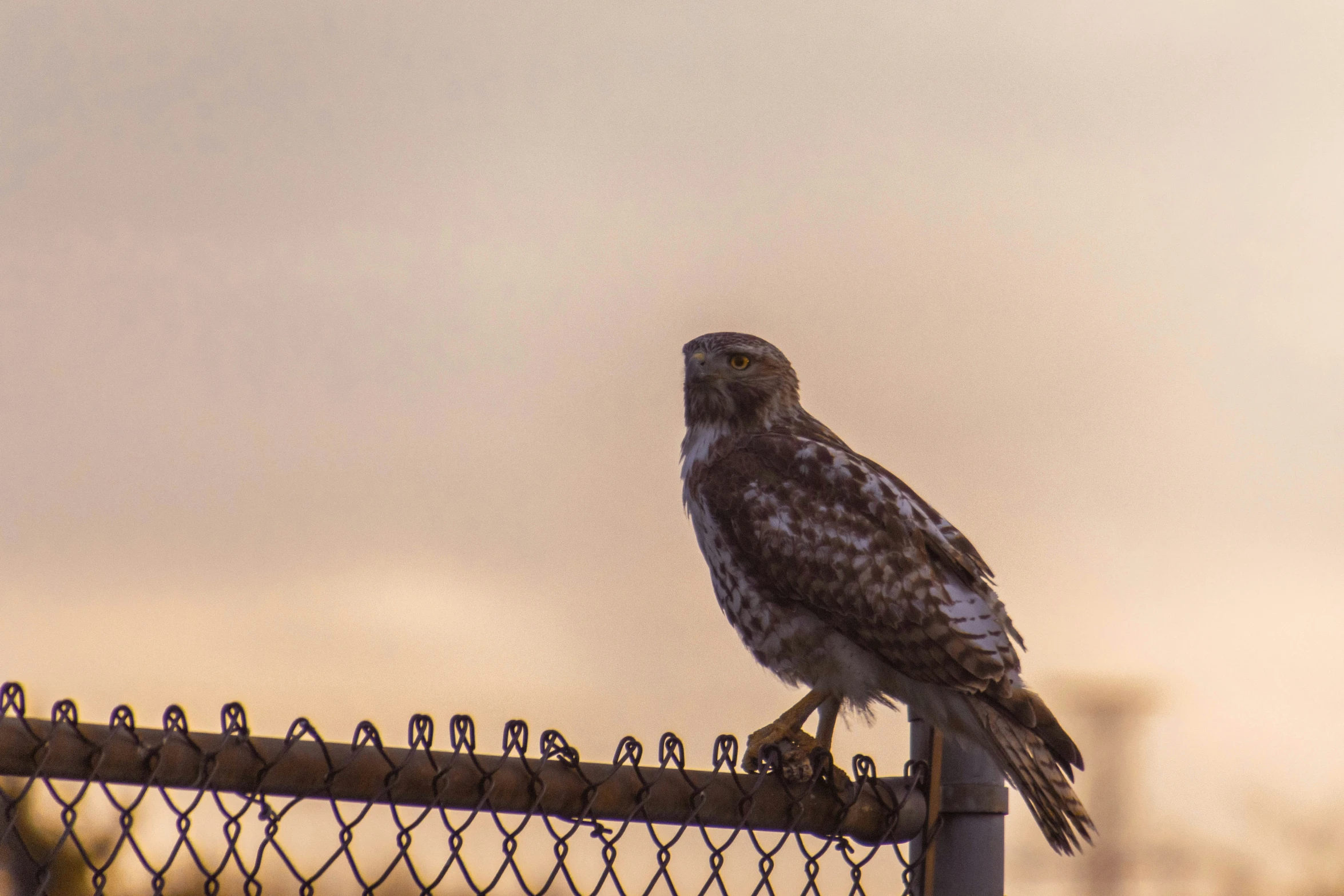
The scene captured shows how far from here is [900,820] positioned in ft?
12.6

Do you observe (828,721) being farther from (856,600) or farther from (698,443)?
(698,443)

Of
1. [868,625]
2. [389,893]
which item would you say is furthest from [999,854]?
[389,893]

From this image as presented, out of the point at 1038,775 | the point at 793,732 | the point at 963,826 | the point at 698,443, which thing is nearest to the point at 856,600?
the point at 793,732

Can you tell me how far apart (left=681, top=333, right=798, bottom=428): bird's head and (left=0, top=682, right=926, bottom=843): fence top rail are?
2.98 meters

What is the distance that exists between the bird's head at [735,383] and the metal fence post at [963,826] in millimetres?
2895

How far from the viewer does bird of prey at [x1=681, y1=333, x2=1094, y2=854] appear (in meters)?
5.05

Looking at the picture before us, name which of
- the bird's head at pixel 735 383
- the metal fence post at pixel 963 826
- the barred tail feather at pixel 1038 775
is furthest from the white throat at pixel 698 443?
the metal fence post at pixel 963 826

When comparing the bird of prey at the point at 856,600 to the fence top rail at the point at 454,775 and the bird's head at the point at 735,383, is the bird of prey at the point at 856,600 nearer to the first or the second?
the bird's head at the point at 735,383

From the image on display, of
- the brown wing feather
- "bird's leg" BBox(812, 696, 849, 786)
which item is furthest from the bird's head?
"bird's leg" BBox(812, 696, 849, 786)

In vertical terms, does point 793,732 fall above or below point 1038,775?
above

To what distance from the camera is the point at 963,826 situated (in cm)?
380

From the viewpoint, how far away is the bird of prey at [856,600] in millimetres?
5051

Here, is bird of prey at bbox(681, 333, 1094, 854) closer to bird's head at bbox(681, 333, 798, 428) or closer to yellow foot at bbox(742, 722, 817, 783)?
yellow foot at bbox(742, 722, 817, 783)

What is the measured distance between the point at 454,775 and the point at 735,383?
3.91m
